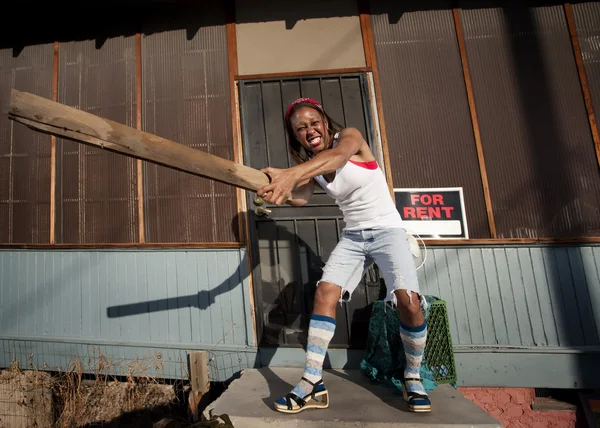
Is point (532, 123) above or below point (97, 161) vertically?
below

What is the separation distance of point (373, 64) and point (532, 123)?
193cm

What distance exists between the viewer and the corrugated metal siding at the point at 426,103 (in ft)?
12.4

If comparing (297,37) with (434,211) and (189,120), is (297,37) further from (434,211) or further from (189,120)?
(434,211)

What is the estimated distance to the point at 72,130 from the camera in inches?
62.2

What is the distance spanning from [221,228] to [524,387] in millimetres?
3474

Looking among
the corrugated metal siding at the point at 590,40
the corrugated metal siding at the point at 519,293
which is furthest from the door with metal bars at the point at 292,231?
the corrugated metal siding at the point at 590,40

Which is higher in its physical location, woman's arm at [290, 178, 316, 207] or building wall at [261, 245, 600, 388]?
woman's arm at [290, 178, 316, 207]

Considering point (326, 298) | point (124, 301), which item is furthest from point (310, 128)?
point (124, 301)

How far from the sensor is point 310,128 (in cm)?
239

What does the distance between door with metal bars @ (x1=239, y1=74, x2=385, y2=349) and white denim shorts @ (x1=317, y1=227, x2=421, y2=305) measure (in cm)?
115

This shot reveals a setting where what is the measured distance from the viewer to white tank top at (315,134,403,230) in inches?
92.1

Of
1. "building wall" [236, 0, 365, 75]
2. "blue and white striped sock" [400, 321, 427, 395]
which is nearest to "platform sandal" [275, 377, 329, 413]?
"blue and white striped sock" [400, 321, 427, 395]

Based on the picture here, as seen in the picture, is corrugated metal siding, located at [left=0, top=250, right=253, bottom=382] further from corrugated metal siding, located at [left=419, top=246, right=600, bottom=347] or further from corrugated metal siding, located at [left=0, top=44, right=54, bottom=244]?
corrugated metal siding, located at [left=419, top=246, right=600, bottom=347]

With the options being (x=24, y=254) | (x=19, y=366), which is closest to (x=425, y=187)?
(x=24, y=254)
